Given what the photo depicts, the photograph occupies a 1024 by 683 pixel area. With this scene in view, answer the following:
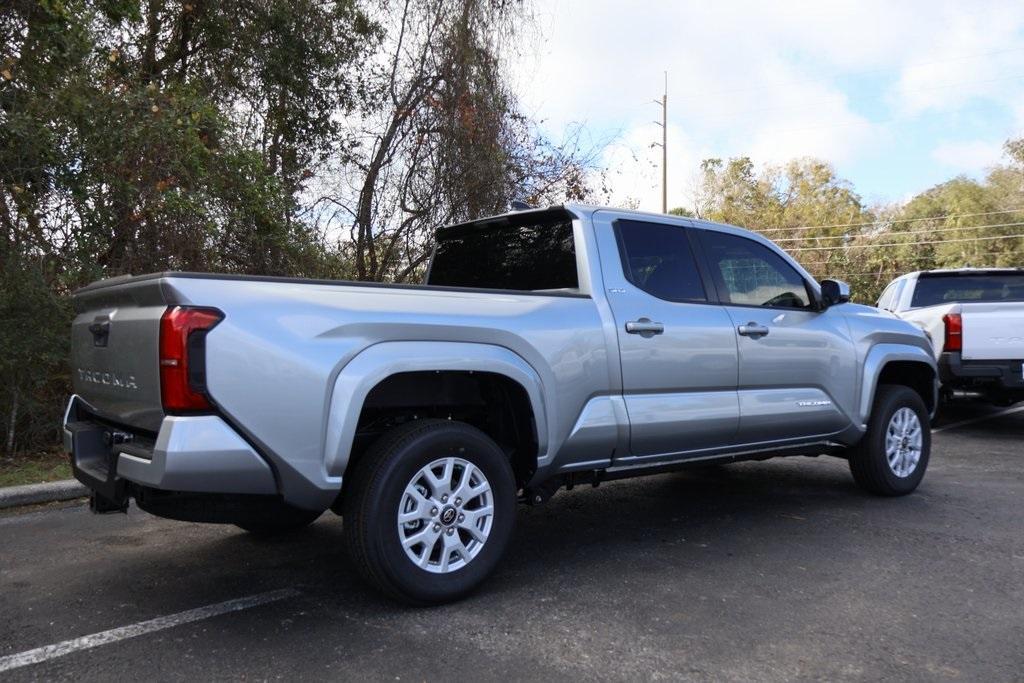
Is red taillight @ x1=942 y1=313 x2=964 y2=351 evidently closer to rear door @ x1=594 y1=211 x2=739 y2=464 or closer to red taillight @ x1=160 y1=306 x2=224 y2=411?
rear door @ x1=594 y1=211 x2=739 y2=464

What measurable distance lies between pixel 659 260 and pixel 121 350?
2.82m

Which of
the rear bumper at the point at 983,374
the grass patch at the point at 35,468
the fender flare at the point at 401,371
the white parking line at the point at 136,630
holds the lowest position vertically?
the white parking line at the point at 136,630

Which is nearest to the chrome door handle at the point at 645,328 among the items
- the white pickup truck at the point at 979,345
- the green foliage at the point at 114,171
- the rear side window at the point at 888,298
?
the green foliage at the point at 114,171

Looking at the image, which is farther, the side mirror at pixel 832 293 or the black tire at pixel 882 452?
the black tire at pixel 882 452

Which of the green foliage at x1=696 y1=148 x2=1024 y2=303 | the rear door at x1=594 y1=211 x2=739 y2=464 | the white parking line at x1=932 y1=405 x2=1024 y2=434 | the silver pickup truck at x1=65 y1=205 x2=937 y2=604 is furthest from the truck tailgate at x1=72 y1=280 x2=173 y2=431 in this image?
the green foliage at x1=696 y1=148 x2=1024 y2=303

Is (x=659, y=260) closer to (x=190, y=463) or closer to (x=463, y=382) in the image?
(x=463, y=382)

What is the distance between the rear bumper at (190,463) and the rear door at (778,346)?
2855mm

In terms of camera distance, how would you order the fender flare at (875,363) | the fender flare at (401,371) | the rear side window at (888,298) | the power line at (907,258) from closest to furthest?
the fender flare at (401,371) < the fender flare at (875,363) < the rear side window at (888,298) < the power line at (907,258)

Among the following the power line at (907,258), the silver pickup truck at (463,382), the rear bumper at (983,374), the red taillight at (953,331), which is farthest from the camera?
the power line at (907,258)

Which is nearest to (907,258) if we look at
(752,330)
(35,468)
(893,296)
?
(893,296)

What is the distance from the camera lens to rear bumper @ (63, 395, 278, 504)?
312 cm

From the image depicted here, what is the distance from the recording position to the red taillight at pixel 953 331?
8586 millimetres

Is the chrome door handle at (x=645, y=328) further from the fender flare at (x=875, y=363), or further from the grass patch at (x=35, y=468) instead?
the grass patch at (x=35, y=468)

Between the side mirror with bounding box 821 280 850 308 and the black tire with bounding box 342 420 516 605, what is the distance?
9.16ft
